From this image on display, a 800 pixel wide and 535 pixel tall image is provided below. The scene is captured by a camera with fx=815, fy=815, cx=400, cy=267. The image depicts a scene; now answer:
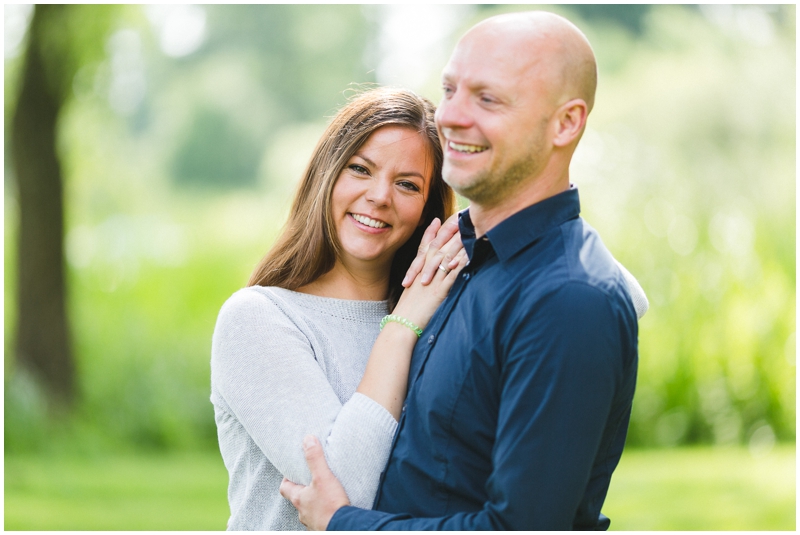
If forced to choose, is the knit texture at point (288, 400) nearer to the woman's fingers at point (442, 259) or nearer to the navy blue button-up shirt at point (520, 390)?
the navy blue button-up shirt at point (520, 390)

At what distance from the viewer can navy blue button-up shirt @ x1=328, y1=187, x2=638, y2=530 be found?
1585 millimetres

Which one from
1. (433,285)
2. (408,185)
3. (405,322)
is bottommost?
(405,322)

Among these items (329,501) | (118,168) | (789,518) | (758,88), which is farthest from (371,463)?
(118,168)

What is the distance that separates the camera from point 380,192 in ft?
7.68

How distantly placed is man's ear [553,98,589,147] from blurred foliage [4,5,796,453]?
18.9ft

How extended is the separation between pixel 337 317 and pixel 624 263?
19.5 feet

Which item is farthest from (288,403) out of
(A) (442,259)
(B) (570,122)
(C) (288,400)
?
(B) (570,122)

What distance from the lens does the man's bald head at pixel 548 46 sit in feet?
5.80

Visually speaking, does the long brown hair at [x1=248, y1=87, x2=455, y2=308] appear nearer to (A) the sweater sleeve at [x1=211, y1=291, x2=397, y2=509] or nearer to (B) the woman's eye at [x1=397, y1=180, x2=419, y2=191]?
(B) the woman's eye at [x1=397, y1=180, x2=419, y2=191]

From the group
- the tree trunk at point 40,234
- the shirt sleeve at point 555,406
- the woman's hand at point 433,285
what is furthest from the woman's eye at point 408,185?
the tree trunk at point 40,234

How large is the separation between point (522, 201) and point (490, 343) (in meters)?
0.36

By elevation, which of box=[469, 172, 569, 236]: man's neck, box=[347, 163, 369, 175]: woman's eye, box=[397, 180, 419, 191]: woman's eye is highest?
box=[347, 163, 369, 175]: woman's eye

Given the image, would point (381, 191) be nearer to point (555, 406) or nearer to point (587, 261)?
point (587, 261)

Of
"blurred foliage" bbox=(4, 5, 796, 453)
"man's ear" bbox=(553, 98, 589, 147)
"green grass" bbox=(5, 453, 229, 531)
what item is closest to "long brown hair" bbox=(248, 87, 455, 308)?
"man's ear" bbox=(553, 98, 589, 147)
